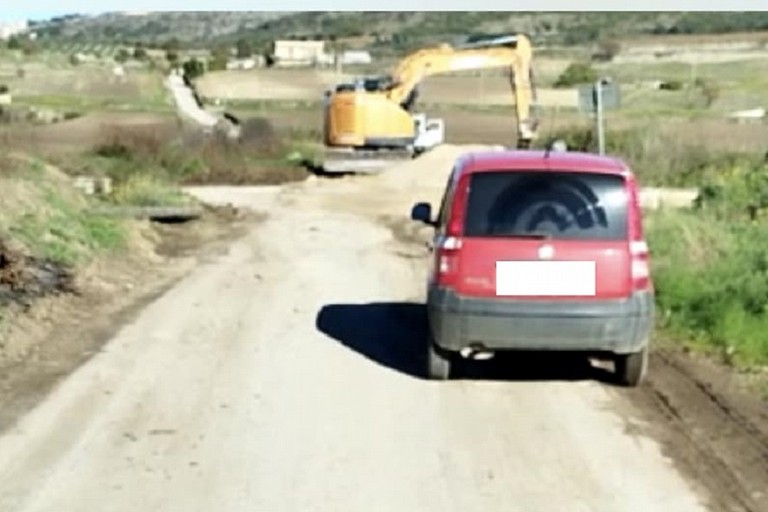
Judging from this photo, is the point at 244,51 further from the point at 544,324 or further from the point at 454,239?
the point at 544,324

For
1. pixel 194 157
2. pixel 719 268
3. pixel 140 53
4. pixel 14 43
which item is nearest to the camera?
pixel 719 268

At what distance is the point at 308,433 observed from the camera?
10289 millimetres

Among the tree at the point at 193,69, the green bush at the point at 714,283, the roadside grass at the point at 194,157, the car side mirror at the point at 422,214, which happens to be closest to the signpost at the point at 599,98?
the green bush at the point at 714,283

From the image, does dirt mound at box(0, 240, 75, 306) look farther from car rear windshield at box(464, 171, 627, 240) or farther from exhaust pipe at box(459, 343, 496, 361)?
car rear windshield at box(464, 171, 627, 240)

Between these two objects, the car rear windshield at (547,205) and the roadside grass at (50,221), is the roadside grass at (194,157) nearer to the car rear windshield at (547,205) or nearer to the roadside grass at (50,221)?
the roadside grass at (50,221)

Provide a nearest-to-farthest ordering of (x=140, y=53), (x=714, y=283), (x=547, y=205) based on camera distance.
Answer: (x=547, y=205), (x=714, y=283), (x=140, y=53)

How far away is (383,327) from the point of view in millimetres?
15391

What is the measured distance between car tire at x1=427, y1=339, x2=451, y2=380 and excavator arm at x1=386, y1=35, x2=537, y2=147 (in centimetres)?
2698

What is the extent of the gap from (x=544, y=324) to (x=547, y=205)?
2.78 feet

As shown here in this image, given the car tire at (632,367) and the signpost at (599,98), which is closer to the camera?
the car tire at (632,367)

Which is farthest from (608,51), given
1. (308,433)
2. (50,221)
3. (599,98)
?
(308,433)

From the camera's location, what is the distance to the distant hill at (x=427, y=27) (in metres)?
158

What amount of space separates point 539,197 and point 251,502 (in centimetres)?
415

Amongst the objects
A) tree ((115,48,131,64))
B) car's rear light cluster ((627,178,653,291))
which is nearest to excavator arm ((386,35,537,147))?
car's rear light cluster ((627,178,653,291))
